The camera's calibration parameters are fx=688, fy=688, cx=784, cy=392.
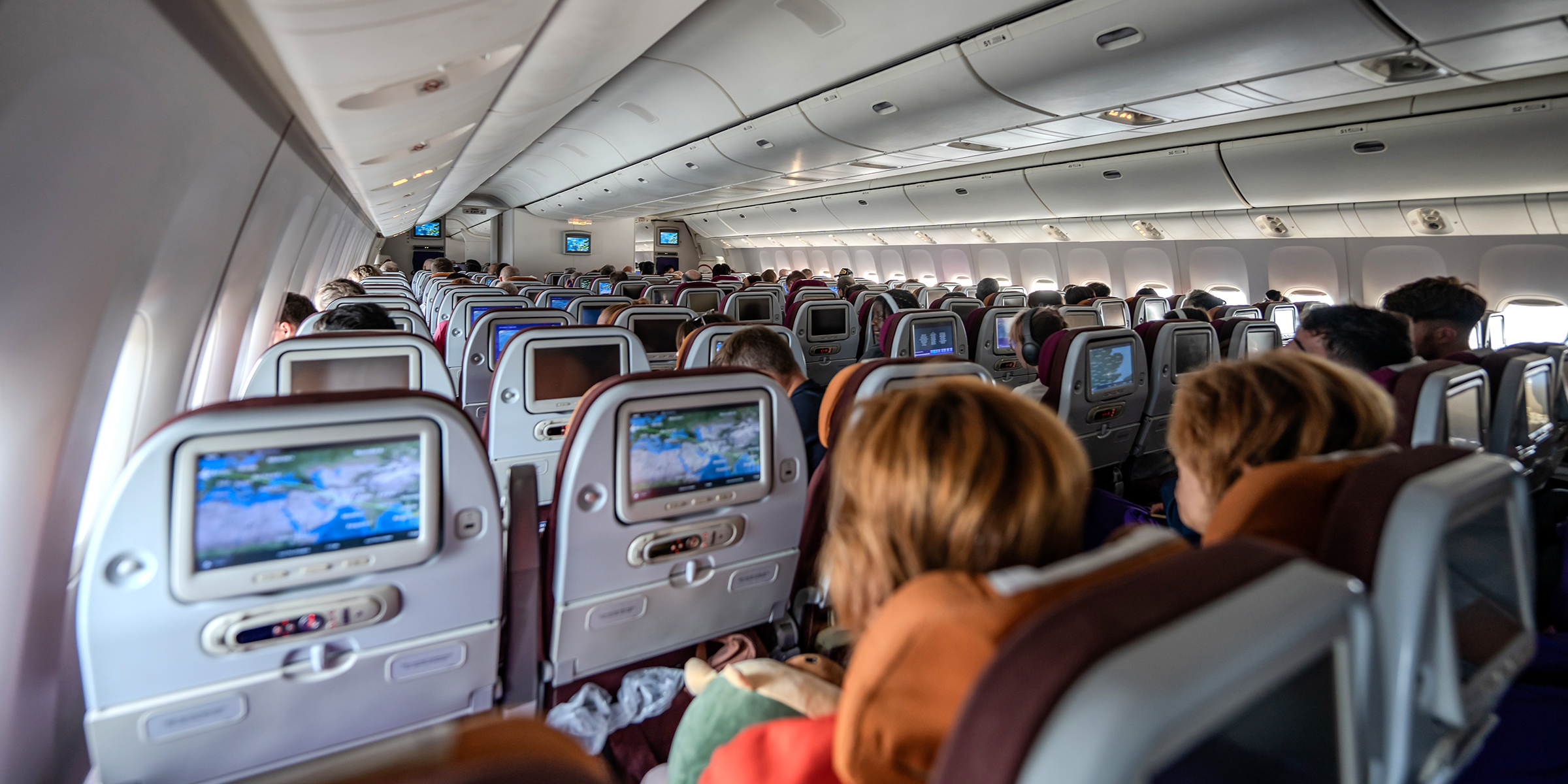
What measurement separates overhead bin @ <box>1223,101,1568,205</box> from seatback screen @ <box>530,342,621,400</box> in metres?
7.35

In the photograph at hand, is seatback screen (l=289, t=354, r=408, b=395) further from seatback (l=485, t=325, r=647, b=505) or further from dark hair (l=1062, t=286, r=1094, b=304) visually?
dark hair (l=1062, t=286, r=1094, b=304)

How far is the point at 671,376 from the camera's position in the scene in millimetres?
1972

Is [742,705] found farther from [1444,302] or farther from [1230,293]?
[1230,293]

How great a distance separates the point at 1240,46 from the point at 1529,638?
414 cm

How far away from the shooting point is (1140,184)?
30.9 ft

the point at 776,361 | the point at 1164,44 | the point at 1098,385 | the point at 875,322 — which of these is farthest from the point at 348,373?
the point at 875,322

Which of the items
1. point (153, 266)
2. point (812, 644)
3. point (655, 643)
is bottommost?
point (812, 644)

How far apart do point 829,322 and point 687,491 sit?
5693 millimetres

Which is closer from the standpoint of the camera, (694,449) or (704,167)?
(694,449)

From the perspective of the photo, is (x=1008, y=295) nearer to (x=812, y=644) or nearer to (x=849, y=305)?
(x=849, y=305)

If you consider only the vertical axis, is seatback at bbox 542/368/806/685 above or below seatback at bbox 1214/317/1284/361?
below

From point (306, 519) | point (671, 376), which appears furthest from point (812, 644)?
point (306, 519)

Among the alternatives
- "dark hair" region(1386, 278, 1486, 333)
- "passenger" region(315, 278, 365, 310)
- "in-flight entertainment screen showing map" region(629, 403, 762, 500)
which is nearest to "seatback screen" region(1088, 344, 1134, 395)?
"dark hair" region(1386, 278, 1486, 333)

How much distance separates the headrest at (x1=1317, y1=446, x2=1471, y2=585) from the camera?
98 centimetres
